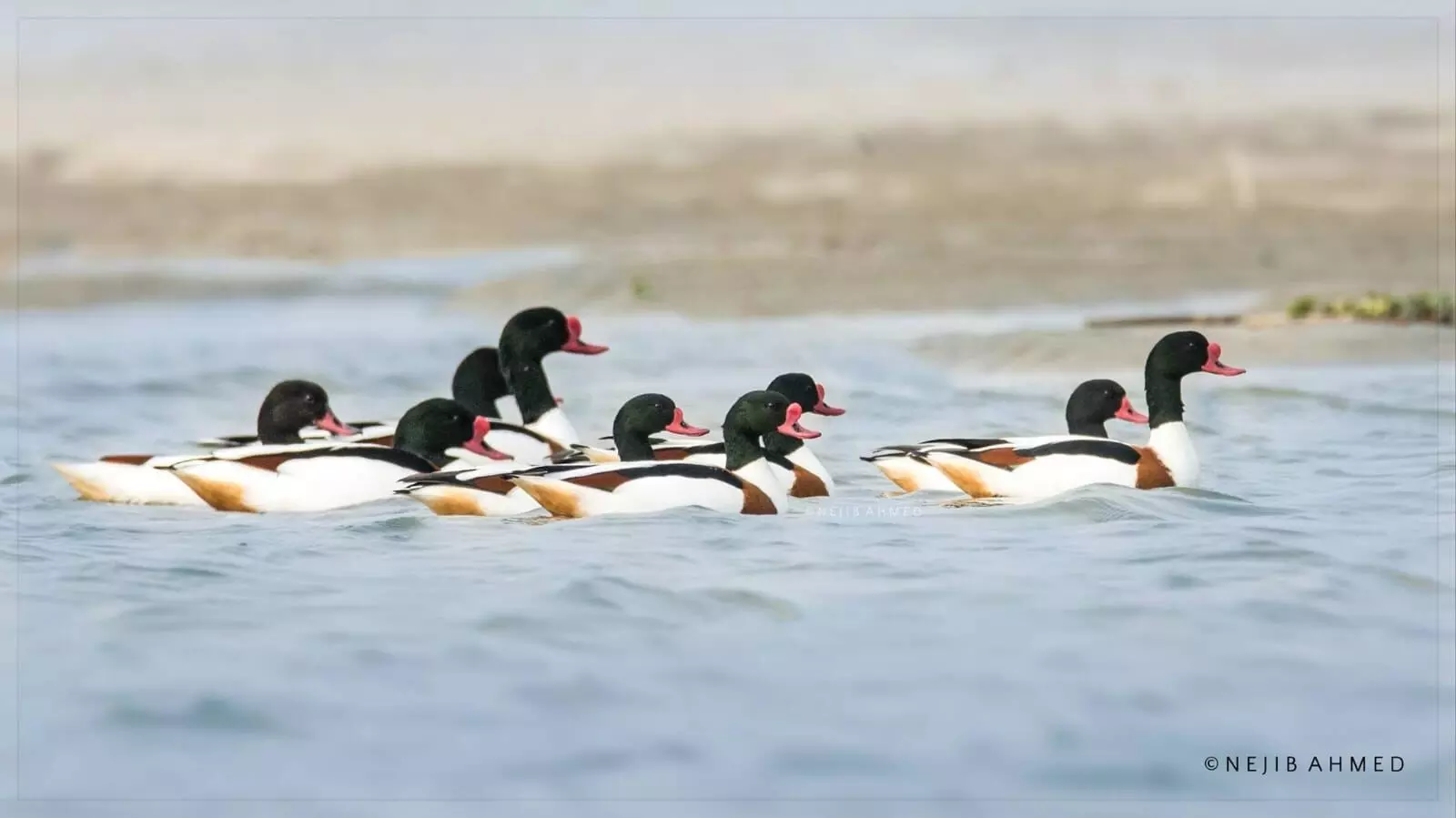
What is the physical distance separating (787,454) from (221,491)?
11.2 feet

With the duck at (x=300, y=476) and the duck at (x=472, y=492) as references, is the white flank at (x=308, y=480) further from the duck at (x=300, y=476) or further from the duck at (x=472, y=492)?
the duck at (x=472, y=492)

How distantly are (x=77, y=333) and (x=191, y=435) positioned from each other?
552 inches

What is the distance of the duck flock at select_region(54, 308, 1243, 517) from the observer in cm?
1087

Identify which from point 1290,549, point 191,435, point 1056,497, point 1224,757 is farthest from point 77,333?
point 1224,757

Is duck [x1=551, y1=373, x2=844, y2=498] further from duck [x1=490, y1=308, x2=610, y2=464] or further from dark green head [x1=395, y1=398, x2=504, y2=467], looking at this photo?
duck [x1=490, y1=308, x2=610, y2=464]

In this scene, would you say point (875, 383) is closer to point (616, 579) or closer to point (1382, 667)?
point (616, 579)

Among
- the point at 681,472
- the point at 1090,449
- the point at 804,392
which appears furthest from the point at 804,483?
the point at 1090,449

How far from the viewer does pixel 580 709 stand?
23.3ft

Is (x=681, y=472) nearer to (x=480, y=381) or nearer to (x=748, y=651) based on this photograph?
(x=748, y=651)

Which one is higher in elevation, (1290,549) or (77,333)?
(77,333)

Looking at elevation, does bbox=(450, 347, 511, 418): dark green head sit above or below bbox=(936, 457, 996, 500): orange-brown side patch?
above

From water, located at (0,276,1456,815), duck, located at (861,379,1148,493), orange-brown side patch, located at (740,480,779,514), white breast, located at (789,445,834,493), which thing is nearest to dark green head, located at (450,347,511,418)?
water, located at (0,276,1456,815)

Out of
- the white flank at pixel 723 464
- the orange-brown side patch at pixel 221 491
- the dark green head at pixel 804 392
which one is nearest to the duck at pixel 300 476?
the orange-brown side patch at pixel 221 491

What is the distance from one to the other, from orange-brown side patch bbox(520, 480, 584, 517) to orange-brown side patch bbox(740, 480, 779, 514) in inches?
36.8
